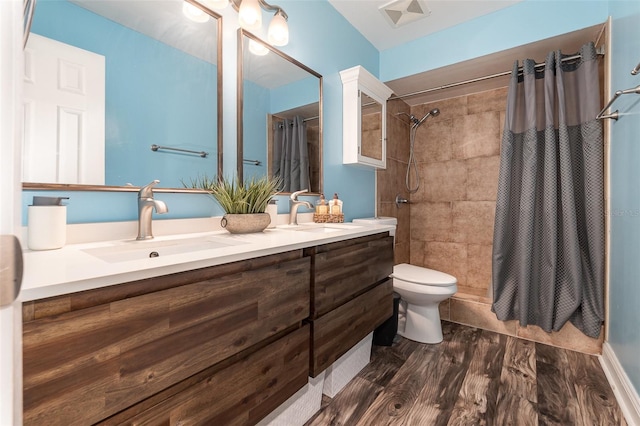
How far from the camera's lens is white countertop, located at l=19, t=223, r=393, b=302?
55 cm

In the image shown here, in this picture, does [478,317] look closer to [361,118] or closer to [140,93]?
[361,118]

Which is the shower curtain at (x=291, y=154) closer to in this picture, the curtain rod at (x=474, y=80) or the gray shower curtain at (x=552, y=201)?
the curtain rod at (x=474, y=80)

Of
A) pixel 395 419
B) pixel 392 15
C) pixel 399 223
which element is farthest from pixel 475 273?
pixel 392 15

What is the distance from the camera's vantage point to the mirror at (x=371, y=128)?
2.18m

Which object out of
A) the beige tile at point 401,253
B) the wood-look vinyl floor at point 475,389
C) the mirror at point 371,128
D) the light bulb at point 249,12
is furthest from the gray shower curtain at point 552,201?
the light bulb at point 249,12

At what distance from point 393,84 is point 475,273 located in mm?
1943

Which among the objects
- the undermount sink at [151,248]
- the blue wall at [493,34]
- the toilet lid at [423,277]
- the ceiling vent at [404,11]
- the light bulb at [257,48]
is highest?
the ceiling vent at [404,11]

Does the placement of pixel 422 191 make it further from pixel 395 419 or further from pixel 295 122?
pixel 395 419

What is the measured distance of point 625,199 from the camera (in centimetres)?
151

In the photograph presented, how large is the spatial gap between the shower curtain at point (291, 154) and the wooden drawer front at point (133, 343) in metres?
0.90

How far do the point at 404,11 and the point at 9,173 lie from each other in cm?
243

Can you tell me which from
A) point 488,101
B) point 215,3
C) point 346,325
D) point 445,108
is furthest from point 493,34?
point 346,325

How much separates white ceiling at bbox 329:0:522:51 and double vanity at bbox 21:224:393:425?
176 cm

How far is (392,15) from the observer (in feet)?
6.88
